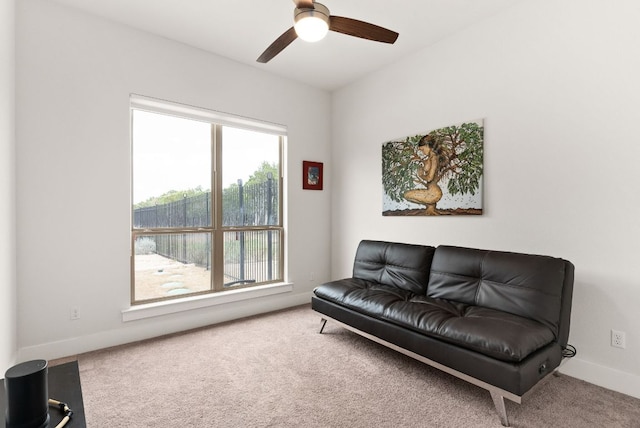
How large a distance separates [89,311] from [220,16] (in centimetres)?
288

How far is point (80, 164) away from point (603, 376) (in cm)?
441

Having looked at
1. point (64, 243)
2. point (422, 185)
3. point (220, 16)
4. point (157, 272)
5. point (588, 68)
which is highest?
point (220, 16)

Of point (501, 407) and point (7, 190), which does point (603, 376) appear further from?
point (7, 190)

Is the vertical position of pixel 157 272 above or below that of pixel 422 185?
below

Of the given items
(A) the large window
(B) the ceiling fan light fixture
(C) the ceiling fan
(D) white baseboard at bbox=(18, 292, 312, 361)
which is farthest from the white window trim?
(D) white baseboard at bbox=(18, 292, 312, 361)

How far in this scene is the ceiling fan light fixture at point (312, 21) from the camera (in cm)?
192

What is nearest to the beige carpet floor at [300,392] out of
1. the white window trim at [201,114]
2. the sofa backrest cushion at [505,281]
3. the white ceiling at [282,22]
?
the sofa backrest cushion at [505,281]

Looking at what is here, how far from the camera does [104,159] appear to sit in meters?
2.86

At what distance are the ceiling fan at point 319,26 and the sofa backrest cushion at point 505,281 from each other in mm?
1809

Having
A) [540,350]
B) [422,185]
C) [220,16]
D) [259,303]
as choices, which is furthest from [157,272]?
[540,350]

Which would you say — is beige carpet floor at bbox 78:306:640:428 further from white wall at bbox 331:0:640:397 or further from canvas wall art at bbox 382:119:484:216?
canvas wall art at bbox 382:119:484:216

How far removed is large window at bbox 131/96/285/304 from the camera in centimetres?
319

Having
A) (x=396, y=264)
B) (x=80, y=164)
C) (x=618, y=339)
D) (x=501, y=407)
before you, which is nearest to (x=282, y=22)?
(x=80, y=164)

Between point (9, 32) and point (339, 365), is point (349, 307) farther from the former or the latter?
point (9, 32)
